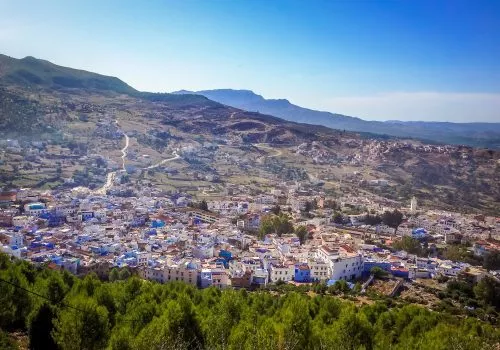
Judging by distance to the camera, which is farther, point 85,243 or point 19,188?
point 19,188

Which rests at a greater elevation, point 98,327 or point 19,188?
point 98,327

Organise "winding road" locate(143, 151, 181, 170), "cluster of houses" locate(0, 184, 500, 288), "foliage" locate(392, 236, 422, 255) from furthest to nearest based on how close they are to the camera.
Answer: "winding road" locate(143, 151, 181, 170), "foliage" locate(392, 236, 422, 255), "cluster of houses" locate(0, 184, 500, 288)

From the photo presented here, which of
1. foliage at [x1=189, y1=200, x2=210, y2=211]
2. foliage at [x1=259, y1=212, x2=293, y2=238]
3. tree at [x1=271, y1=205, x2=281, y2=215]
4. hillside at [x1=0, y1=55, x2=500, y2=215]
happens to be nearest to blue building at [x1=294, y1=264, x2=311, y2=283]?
foliage at [x1=259, y1=212, x2=293, y2=238]

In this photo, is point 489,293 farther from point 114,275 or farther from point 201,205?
point 201,205

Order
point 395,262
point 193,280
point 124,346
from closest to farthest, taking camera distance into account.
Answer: point 124,346 < point 193,280 < point 395,262

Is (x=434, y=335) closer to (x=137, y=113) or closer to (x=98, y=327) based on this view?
(x=98, y=327)

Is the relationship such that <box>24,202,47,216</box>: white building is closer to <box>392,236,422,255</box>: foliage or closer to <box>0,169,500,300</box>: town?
<box>0,169,500,300</box>: town

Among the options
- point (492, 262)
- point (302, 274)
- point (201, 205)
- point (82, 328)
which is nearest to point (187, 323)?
point (82, 328)

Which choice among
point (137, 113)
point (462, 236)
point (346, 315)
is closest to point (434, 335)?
point (346, 315)
